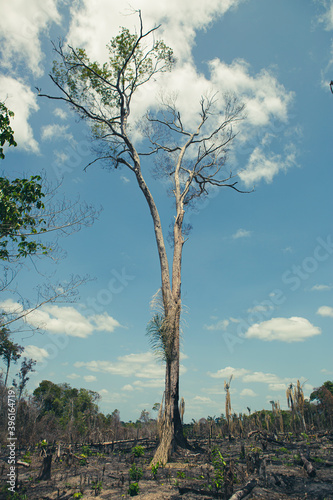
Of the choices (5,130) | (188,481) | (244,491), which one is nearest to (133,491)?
(188,481)

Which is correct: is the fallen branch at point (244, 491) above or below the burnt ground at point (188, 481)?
above

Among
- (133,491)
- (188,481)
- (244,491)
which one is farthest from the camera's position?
(188,481)

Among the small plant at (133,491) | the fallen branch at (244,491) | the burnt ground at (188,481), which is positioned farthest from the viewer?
the small plant at (133,491)

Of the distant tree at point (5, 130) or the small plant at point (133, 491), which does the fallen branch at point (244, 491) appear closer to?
the small plant at point (133, 491)

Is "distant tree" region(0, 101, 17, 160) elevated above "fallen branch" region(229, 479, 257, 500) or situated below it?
above

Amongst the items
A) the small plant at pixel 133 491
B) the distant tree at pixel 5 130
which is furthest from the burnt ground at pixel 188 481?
the distant tree at pixel 5 130

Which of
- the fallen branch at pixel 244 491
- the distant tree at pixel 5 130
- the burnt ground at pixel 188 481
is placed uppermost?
the distant tree at pixel 5 130

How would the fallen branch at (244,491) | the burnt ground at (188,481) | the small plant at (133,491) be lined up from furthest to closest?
the small plant at (133,491)
the burnt ground at (188,481)
the fallen branch at (244,491)

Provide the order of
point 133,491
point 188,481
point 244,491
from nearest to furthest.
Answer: point 244,491 < point 133,491 < point 188,481

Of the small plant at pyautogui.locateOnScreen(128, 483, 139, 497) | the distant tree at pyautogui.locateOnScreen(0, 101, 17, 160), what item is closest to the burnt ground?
the small plant at pyautogui.locateOnScreen(128, 483, 139, 497)

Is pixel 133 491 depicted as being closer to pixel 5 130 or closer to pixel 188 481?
pixel 188 481

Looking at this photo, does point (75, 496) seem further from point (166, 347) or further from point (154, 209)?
point (154, 209)

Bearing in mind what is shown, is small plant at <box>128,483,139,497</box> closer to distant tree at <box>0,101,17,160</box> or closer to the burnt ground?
the burnt ground

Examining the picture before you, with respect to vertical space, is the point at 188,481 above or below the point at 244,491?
below
